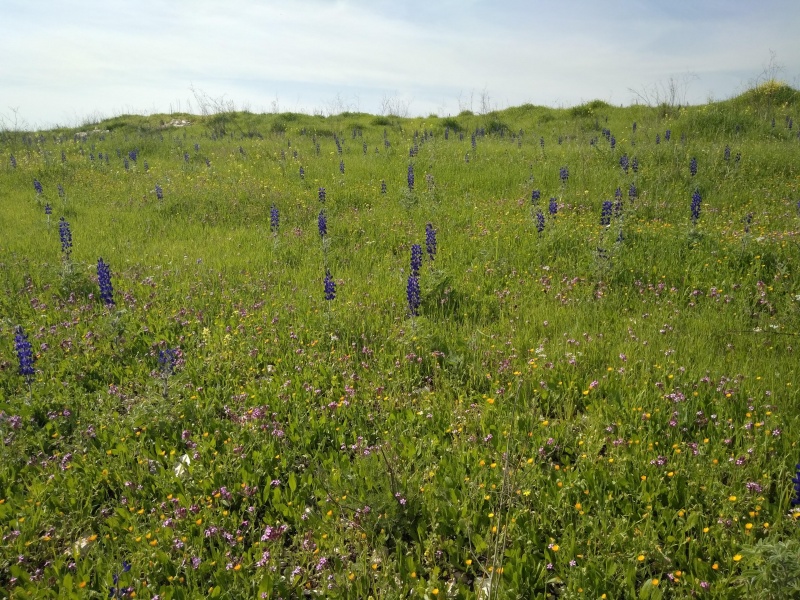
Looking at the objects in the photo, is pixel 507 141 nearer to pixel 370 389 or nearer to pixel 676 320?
pixel 676 320

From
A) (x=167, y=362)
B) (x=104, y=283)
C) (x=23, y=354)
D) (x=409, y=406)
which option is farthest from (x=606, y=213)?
(x=23, y=354)

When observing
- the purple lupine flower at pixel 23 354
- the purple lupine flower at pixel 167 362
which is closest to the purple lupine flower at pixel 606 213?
the purple lupine flower at pixel 167 362

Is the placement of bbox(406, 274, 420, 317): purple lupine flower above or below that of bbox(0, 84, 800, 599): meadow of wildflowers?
above

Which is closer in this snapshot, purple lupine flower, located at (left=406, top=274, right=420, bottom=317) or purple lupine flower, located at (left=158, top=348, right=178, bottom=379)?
purple lupine flower, located at (left=158, top=348, right=178, bottom=379)

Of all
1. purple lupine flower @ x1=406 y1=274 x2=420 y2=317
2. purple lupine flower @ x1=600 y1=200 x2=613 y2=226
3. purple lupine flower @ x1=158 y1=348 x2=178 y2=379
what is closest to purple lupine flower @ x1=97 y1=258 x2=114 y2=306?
purple lupine flower @ x1=158 y1=348 x2=178 y2=379

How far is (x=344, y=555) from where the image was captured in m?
2.67

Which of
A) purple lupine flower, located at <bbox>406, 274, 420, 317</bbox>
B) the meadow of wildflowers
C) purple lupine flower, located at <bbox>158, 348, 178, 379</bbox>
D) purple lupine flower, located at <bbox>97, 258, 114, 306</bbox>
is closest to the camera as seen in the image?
the meadow of wildflowers

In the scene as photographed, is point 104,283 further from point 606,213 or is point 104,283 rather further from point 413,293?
point 606,213

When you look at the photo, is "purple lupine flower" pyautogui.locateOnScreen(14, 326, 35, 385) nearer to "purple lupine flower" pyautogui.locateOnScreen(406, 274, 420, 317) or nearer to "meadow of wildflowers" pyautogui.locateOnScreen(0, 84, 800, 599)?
"meadow of wildflowers" pyautogui.locateOnScreen(0, 84, 800, 599)

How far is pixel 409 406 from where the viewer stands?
3.89 metres

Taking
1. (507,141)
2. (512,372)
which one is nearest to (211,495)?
(512,372)

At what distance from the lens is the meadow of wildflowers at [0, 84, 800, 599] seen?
263 centimetres

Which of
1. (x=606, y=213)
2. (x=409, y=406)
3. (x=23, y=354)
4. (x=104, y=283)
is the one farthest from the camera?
(x=606, y=213)

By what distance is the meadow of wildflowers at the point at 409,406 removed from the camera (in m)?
2.63
